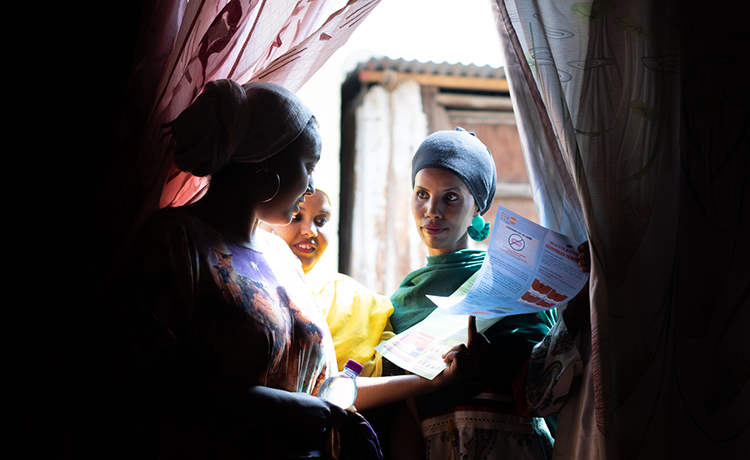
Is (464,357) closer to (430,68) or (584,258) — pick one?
(584,258)

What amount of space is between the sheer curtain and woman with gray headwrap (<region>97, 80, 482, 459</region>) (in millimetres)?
603

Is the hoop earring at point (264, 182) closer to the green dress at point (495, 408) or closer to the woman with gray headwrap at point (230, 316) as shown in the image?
the woman with gray headwrap at point (230, 316)

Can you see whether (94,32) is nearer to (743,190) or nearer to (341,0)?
(341,0)

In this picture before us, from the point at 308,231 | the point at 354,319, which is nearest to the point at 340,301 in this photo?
the point at 354,319

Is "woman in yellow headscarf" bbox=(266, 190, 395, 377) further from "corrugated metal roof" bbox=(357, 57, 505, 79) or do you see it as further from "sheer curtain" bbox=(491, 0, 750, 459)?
"corrugated metal roof" bbox=(357, 57, 505, 79)

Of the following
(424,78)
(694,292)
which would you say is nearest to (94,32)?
(694,292)

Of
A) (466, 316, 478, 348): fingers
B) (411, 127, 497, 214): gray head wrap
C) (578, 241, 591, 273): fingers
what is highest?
(411, 127, 497, 214): gray head wrap

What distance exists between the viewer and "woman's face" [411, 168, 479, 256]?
1839 millimetres

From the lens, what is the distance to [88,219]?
1.26 metres

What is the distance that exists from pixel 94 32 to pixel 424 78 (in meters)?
3.27

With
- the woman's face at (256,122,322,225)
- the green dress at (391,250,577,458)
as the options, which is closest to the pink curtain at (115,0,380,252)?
the woman's face at (256,122,322,225)

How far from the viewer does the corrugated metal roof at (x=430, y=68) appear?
13.9 ft

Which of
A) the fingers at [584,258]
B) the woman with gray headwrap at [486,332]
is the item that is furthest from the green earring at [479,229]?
the fingers at [584,258]

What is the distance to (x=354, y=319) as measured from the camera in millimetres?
1713
